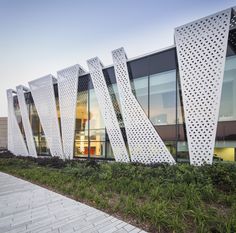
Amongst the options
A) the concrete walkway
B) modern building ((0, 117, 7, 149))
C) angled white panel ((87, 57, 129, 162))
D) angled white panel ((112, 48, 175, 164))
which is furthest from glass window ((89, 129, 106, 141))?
modern building ((0, 117, 7, 149))

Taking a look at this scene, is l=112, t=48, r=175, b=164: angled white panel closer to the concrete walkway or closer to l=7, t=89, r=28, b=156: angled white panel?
the concrete walkway

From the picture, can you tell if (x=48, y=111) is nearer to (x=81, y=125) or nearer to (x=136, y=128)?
(x=81, y=125)

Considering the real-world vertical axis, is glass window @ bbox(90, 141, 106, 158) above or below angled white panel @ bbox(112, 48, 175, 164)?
below

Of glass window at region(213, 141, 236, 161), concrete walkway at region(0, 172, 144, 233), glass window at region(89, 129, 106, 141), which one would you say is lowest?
concrete walkway at region(0, 172, 144, 233)

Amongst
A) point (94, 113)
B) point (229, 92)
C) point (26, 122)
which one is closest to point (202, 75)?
point (229, 92)

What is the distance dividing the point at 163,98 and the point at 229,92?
3268 millimetres

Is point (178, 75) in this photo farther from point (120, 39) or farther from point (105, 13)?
point (120, 39)

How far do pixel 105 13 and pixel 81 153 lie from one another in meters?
9.99

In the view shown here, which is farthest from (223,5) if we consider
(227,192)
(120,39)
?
(227,192)

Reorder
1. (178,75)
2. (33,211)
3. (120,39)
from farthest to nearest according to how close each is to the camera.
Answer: (120,39) < (178,75) < (33,211)

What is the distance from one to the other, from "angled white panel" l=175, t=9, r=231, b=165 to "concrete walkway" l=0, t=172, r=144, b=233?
6008 millimetres

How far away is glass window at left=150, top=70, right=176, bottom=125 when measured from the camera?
980 centimetres

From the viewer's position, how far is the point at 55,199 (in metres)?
5.18

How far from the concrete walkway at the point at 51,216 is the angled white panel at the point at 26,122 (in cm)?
1215
